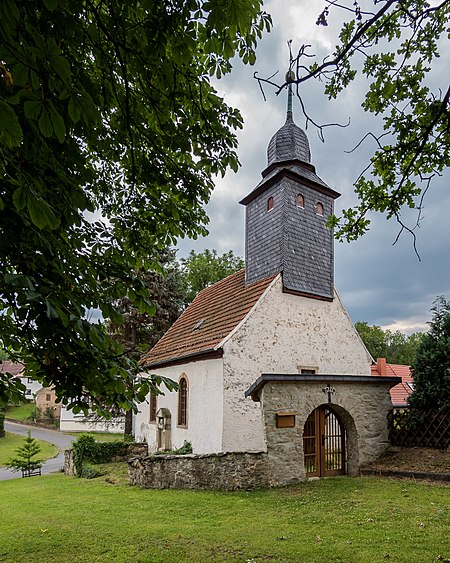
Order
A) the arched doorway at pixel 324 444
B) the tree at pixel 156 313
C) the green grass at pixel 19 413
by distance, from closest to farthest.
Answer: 1. the arched doorway at pixel 324 444
2. the tree at pixel 156 313
3. the green grass at pixel 19 413

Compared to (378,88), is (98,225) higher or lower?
lower

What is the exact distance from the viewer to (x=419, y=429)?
1120 cm

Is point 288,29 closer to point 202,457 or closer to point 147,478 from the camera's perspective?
point 202,457

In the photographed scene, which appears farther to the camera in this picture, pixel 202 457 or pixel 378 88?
pixel 202 457

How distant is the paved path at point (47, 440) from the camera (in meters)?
18.9

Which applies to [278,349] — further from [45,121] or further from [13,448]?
[13,448]

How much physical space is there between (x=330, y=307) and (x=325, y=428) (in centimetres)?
534

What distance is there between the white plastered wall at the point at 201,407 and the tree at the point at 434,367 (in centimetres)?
537

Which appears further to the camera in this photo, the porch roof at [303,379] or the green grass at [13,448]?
the green grass at [13,448]

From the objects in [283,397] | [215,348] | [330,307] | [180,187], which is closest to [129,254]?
[180,187]

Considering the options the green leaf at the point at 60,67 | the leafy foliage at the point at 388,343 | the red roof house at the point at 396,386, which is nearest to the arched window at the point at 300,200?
the red roof house at the point at 396,386

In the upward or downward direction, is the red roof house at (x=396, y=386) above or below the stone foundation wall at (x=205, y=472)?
above

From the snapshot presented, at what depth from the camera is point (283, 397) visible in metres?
10.3

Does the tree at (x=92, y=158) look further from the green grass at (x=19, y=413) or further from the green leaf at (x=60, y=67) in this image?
the green grass at (x=19, y=413)
